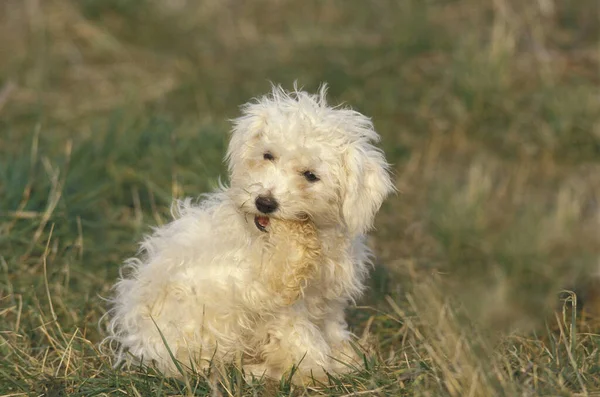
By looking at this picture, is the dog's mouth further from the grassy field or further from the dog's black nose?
the grassy field

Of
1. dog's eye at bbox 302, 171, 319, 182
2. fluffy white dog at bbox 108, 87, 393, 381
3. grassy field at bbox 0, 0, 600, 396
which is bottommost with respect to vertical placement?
grassy field at bbox 0, 0, 600, 396

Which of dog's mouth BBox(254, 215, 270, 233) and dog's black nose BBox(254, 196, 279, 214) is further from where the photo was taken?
dog's mouth BBox(254, 215, 270, 233)

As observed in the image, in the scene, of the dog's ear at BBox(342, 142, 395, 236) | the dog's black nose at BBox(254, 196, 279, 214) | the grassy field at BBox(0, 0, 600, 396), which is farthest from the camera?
the grassy field at BBox(0, 0, 600, 396)

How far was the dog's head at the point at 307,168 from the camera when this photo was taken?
3.90 meters

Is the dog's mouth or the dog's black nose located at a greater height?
the dog's black nose

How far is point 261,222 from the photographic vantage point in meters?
3.98

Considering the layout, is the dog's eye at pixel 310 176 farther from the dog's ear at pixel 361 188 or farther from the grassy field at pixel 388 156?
the grassy field at pixel 388 156

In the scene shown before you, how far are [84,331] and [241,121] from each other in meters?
1.53

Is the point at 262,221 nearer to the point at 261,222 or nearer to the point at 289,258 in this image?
the point at 261,222

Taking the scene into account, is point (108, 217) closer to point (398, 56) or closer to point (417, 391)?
point (417, 391)

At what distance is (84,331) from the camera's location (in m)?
4.97

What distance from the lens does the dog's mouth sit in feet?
→ 13.0

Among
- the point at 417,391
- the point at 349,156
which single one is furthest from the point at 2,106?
the point at 417,391

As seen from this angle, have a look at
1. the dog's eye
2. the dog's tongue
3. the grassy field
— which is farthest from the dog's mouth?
the grassy field
